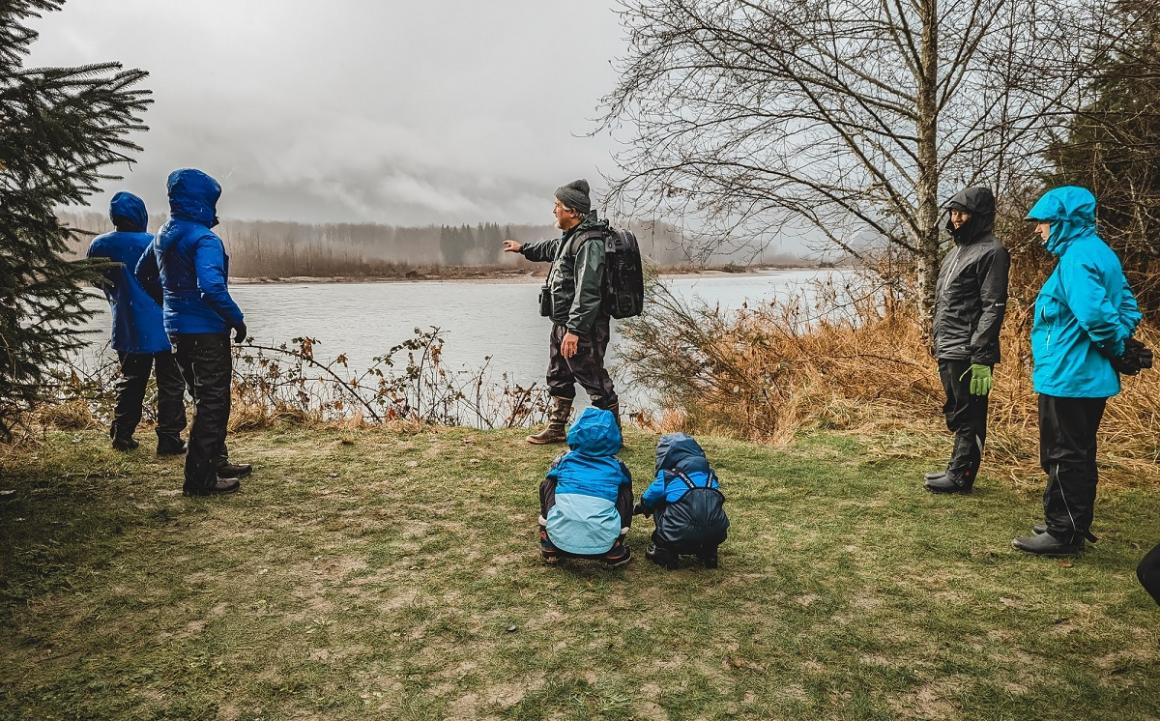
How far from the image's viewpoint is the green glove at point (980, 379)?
412cm

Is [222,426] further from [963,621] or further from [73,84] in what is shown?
[963,621]

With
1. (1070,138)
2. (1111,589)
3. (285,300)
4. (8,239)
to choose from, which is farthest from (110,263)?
(285,300)

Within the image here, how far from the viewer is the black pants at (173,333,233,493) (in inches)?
166

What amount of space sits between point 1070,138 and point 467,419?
6.68m

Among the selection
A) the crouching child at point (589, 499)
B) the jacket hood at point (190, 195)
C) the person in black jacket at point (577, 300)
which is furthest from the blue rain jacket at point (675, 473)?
the jacket hood at point (190, 195)

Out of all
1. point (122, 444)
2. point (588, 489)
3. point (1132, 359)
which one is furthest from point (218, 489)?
point (1132, 359)

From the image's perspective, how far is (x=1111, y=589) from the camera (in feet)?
10.1

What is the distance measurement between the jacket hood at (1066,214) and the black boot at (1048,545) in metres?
1.48

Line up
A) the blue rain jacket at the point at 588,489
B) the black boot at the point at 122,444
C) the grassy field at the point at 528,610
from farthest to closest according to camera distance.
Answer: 1. the black boot at the point at 122,444
2. the blue rain jacket at the point at 588,489
3. the grassy field at the point at 528,610

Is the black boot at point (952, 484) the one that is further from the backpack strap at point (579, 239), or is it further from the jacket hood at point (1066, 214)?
the backpack strap at point (579, 239)

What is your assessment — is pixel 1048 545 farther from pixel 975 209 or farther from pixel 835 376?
pixel 835 376

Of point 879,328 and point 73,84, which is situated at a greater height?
point 73,84

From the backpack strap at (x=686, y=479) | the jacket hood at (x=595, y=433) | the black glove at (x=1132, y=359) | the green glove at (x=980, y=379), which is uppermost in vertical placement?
the black glove at (x=1132, y=359)

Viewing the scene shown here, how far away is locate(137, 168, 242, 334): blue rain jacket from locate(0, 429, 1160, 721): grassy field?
3.83 feet
